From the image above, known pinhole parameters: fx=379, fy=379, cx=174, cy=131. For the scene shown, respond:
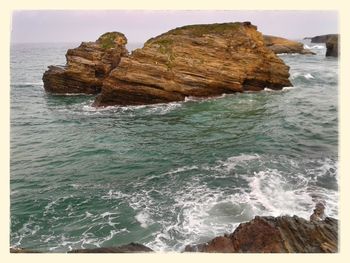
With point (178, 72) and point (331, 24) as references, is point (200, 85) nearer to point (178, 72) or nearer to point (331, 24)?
point (178, 72)

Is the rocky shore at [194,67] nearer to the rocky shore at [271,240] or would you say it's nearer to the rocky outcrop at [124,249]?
the rocky shore at [271,240]

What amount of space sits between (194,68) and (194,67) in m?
0.10

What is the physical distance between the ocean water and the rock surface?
58.3 inches

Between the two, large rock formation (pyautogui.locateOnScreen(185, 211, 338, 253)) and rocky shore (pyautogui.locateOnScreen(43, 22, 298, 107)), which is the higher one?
rocky shore (pyautogui.locateOnScreen(43, 22, 298, 107))

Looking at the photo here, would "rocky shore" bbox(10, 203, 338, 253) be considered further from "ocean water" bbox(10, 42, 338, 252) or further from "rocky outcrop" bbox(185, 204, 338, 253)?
"ocean water" bbox(10, 42, 338, 252)

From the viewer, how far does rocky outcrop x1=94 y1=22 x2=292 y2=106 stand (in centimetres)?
3409

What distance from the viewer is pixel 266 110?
1214 inches

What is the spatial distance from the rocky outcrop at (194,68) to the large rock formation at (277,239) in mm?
21968

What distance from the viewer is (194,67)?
35.1m

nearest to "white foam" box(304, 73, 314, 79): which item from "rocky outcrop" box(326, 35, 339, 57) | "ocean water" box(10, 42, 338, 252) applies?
"ocean water" box(10, 42, 338, 252)

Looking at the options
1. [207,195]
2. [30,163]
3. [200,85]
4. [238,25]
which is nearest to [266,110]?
[200,85]

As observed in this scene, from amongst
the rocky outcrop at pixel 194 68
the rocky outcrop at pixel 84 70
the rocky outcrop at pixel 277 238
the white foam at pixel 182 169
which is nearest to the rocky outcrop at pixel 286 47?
the rocky outcrop at pixel 194 68

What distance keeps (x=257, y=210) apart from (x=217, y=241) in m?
3.48

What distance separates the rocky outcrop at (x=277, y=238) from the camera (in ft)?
41.1
